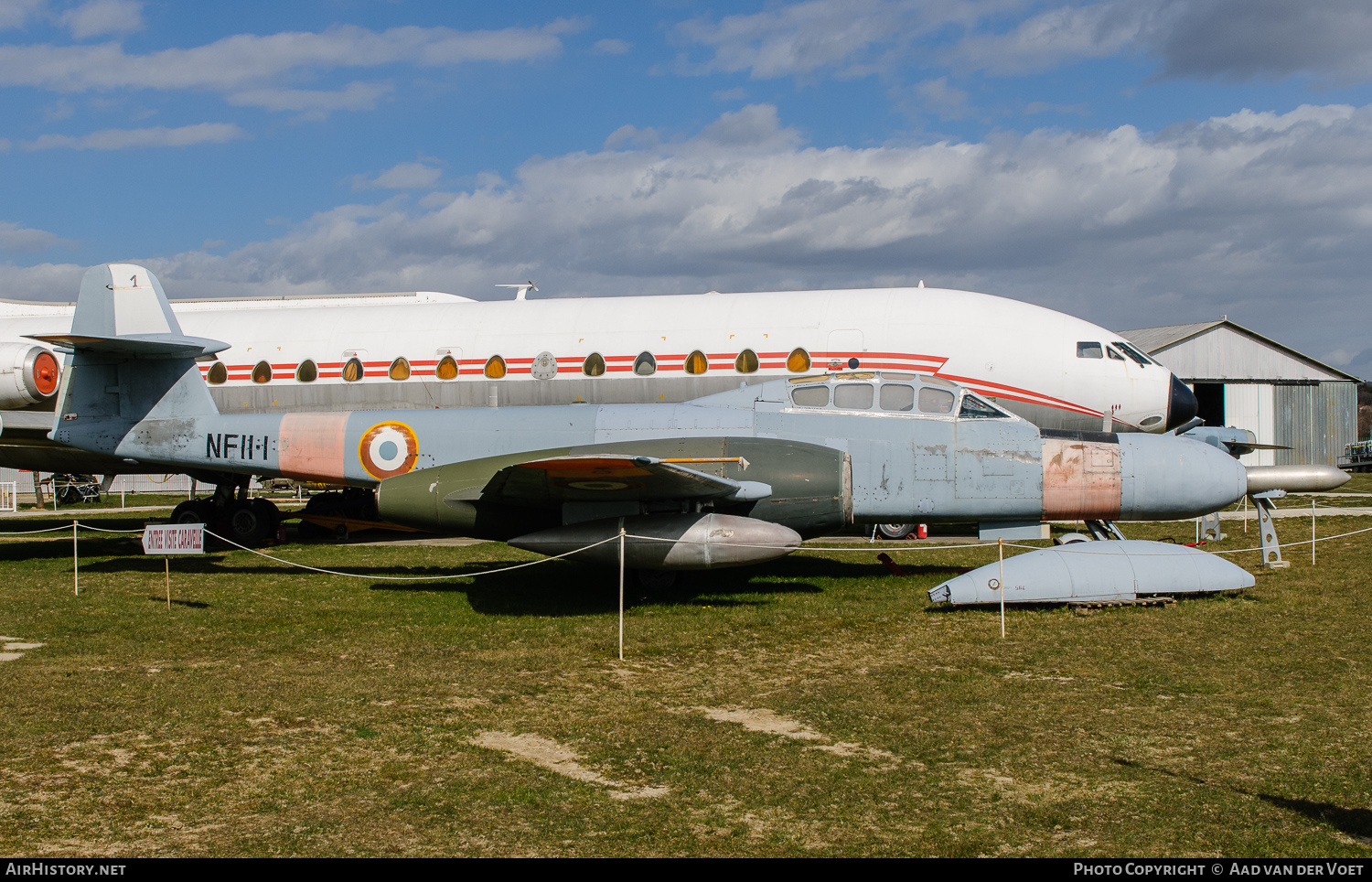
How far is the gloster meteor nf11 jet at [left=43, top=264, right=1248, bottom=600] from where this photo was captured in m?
11.0

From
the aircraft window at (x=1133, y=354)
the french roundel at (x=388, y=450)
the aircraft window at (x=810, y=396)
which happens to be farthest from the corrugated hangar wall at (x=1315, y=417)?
the french roundel at (x=388, y=450)

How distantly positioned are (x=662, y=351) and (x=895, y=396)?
5.50 m

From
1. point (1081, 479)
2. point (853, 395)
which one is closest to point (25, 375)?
point (853, 395)

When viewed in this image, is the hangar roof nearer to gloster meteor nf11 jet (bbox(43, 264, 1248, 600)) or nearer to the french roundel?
gloster meteor nf11 jet (bbox(43, 264, 1248, 600))

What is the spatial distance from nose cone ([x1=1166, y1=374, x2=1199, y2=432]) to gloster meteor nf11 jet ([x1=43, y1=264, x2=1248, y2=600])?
3.81 m

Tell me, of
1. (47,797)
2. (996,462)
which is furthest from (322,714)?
(996,462)

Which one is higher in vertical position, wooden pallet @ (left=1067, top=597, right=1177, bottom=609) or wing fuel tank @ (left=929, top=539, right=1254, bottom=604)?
wing fuel tank @ (left=929, top=539, right=1254, bottom=604)

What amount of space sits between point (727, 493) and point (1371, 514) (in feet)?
63.0

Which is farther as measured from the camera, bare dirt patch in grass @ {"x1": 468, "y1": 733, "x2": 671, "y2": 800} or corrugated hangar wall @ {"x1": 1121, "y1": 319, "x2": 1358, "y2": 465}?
corrugated hangar wall @ {"x1": 1121, "y1": 319, "x2": 1358, "y2": 465}

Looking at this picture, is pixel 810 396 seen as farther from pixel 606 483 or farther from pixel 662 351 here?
pixel 662 351

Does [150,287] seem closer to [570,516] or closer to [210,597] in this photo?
[210,597]

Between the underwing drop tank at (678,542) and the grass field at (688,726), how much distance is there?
683mm

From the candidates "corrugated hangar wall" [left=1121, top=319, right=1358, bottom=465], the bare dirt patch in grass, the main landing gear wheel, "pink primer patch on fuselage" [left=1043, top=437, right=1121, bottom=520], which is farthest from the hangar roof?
the bare dirt patch in grass

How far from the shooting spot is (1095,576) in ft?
35.2
